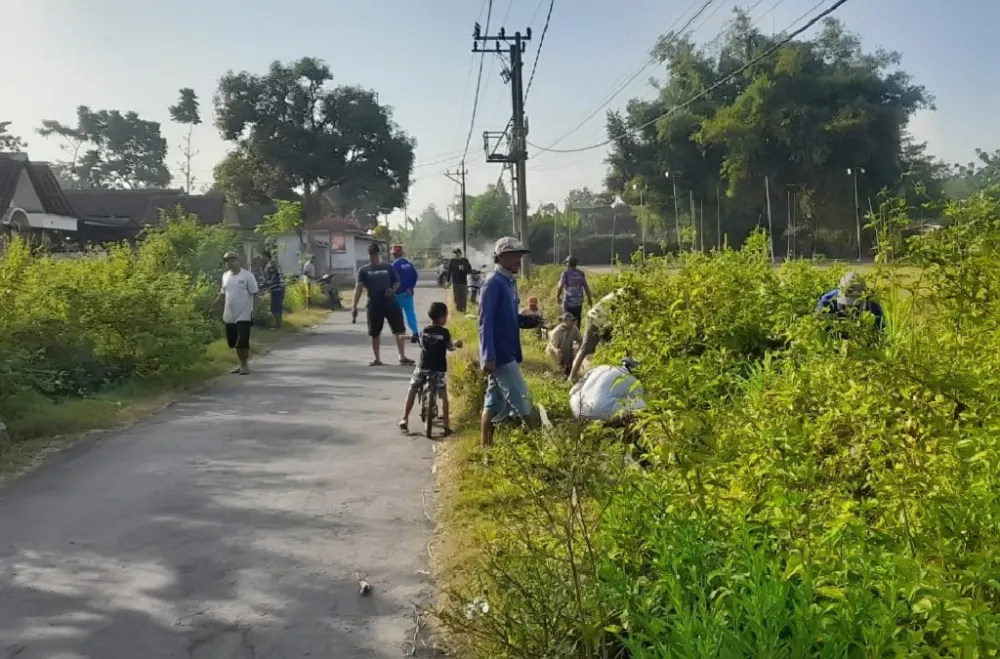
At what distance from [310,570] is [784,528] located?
281cm

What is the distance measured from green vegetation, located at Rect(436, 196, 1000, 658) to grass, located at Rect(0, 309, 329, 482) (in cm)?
450

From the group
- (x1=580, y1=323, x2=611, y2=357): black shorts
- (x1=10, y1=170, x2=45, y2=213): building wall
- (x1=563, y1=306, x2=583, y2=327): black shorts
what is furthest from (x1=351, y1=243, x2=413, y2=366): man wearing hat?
(x1=10, y1=170, x2=45, y2=213): building wall

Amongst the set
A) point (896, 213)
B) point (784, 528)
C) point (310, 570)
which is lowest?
point (310, 570)

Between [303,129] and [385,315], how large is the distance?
50.1 metres

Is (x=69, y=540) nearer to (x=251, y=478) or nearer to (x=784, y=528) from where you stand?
(x=251, y=478)

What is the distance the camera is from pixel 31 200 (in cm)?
2803

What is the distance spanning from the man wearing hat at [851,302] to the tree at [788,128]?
1418 inches

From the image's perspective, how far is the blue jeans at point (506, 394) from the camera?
7148 mm

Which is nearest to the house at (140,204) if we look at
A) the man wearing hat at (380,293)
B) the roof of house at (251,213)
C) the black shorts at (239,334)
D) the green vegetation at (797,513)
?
the roof of house at (251,213)

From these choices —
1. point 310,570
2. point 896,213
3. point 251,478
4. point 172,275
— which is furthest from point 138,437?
point 896,213

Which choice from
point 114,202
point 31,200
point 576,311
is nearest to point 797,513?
point 576,311

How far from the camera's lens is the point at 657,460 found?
3920mm

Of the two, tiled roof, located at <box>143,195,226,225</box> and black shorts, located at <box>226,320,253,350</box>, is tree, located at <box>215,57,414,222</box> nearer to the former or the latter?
tiled roof, located at <box>143,195,226,225</box>

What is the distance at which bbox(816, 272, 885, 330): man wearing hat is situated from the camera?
5.19 meters
